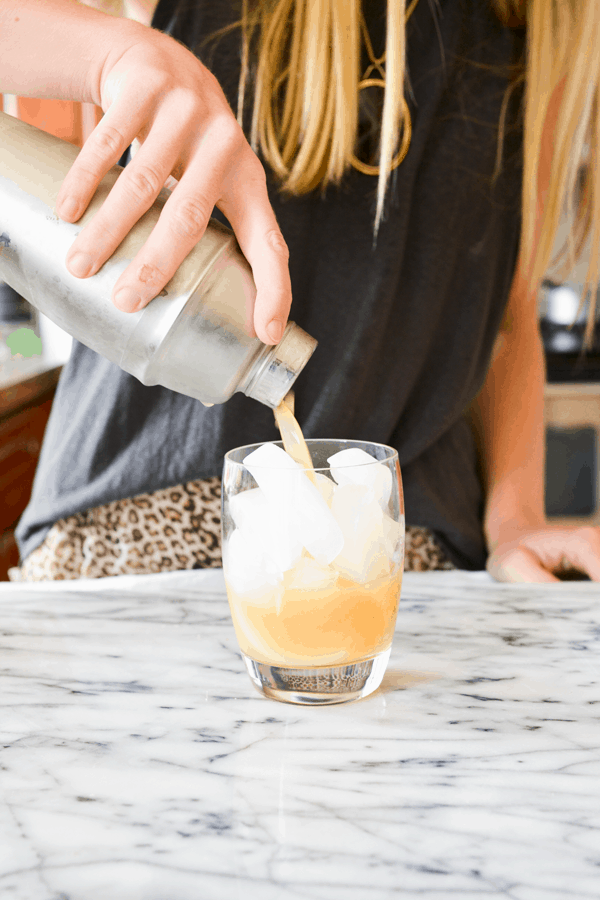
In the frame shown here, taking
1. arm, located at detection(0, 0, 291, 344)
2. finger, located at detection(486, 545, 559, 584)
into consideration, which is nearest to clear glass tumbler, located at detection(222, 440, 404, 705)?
arm, located at detection(0, 0, 291, 344)

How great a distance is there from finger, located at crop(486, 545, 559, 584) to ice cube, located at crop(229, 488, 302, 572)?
1.40ft

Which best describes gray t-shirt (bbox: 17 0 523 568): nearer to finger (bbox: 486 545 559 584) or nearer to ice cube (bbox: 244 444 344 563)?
finger (bbox: 486 545 559 584)

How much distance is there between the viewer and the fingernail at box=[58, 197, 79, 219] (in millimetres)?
511

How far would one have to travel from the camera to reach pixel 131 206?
19.5 inches

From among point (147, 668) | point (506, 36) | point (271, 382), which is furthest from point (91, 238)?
point (506, 36)

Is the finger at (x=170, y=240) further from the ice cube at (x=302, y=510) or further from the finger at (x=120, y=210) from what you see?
the ice cube at (x=302, y=510)

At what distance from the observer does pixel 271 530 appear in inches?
19.4

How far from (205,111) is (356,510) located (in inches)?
11.2

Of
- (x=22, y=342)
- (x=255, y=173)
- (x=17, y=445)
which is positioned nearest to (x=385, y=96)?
(x=255, y=173)

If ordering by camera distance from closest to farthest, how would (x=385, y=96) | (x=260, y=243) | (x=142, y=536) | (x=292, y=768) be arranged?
1. (x=292, y=768)
2. (x=260, y=243)
3. (x=385, y=96)
4. (x=142, y=536)

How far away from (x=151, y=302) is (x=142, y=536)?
0.53m

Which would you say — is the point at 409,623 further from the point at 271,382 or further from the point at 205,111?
the point at 205,111

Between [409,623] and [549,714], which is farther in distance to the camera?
[409,623]

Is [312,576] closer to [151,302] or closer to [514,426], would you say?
[151,302]
